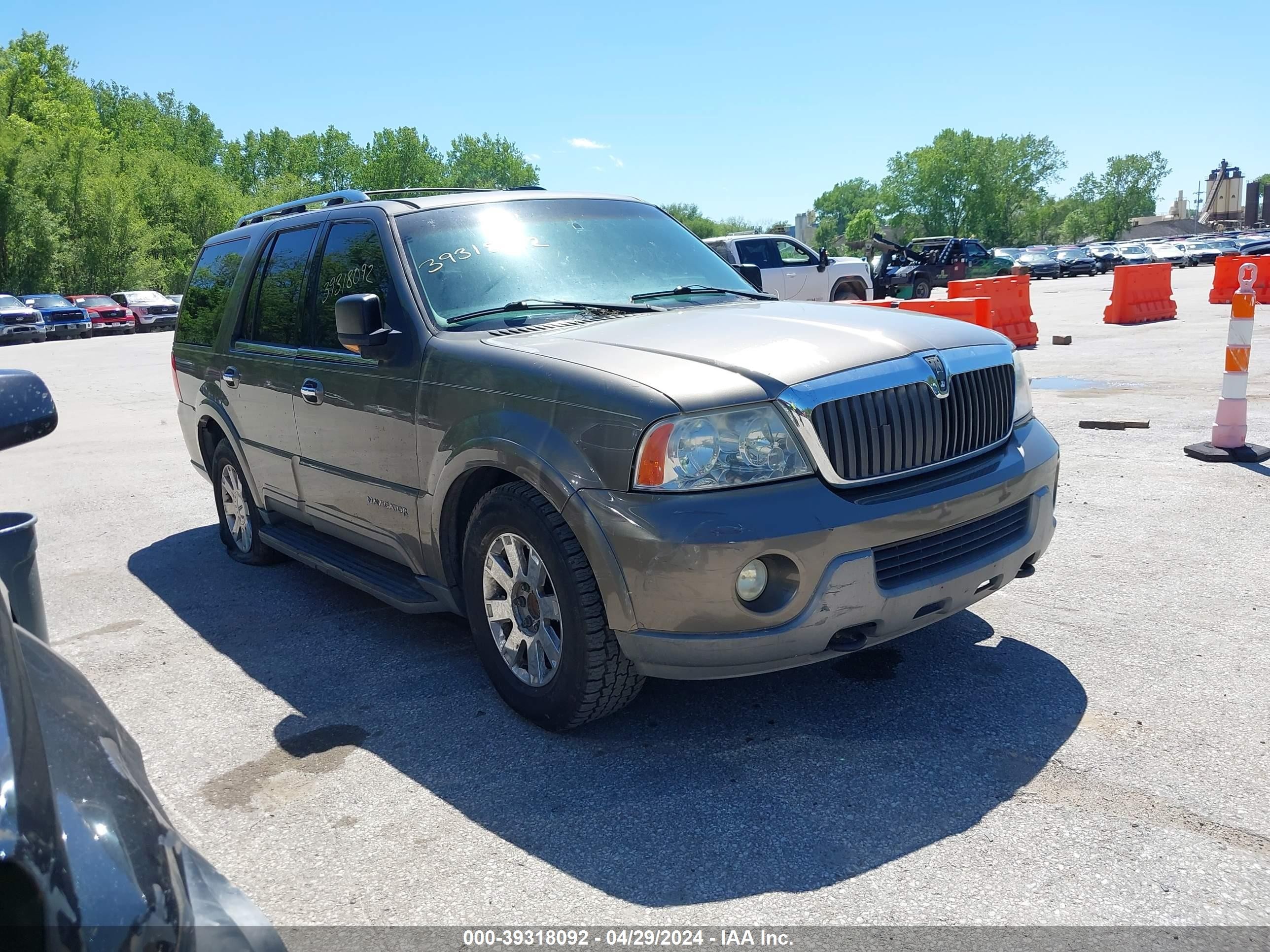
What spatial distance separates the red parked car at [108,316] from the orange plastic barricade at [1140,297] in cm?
3302

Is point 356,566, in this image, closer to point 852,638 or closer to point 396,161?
Answer: point 852,638

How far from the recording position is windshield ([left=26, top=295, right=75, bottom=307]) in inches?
1452

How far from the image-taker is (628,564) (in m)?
3.17

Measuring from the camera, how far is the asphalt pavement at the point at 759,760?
2.73 m

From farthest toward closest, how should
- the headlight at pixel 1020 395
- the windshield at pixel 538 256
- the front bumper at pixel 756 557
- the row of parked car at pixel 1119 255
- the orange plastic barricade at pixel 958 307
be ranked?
1. the row of parked car at pixel 1119 255
2. the orange plastic barricade at pixel 958 307
3. the windshield at pixel 538 256
4. the headlight at pixel 1020 395
5. the front bumper at pixel 756 557

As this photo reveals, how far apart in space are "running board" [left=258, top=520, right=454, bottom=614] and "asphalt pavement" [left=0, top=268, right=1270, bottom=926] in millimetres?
327

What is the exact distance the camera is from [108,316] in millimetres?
37625

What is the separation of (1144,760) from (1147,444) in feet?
17.3

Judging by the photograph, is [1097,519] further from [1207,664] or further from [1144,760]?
[1144,760]

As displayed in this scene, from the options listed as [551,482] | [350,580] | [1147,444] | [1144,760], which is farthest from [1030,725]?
[1147,444]

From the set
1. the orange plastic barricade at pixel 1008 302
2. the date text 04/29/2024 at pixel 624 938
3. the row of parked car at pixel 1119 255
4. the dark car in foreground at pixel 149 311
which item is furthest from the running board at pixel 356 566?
the row of parked car at pixel 1119 255

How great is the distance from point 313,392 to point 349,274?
0.56m

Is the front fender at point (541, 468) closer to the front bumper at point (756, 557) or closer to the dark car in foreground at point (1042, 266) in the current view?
the front bumper at point (756, 557)

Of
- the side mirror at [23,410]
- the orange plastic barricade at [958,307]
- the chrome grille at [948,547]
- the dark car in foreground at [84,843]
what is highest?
the side mirror at [23,410]
